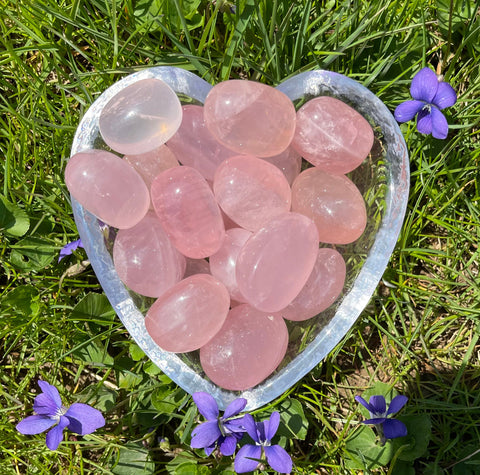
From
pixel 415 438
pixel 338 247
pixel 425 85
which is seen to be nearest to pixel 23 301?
pixel 338 247

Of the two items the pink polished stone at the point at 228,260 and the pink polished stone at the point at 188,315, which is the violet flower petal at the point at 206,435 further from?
the pink polished stone at the point at 228,260

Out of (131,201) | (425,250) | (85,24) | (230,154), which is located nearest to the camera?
(131,201)

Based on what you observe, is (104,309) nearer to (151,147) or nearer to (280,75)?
(151,147)

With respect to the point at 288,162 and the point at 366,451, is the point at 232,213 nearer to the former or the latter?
A: the point at 288,162

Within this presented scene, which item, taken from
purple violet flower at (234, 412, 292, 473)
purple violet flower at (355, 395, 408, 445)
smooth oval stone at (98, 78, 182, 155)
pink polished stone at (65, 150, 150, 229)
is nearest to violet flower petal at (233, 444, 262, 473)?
purple violet flower at (234, 412, 292, 473)

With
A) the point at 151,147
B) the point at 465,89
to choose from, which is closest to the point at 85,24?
the point at 151,147

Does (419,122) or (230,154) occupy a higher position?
(419,122)

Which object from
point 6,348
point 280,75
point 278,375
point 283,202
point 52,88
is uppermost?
point 280,75

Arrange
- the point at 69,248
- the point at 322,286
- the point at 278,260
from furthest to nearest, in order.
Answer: the point at 69,248
the point at 322,286
the point at 278,260
